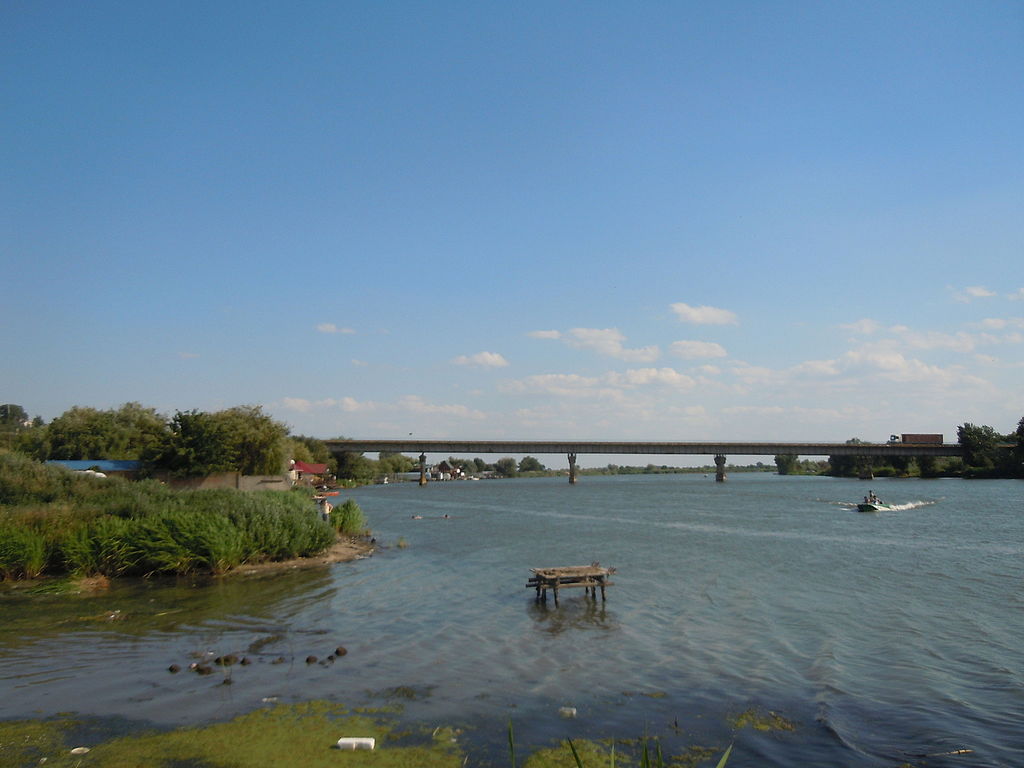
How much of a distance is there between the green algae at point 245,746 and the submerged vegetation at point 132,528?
15.7 m

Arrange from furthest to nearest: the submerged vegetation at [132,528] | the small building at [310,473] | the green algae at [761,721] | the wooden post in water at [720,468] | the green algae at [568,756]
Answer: the wooden post in water at [720,468], the small building at [310,473], the submerged vegetation at [132,528], the green algae at [761,721], the green algae at [568,756]

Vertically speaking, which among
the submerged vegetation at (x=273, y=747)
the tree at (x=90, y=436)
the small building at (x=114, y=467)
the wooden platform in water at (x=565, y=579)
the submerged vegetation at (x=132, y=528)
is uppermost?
the tree at (x=90, y=436)

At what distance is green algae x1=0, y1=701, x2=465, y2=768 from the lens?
10523mm

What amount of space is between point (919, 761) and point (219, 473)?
183 feet

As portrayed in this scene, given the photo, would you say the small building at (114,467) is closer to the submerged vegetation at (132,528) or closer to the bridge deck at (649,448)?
the submerged vegetation at (132,528)

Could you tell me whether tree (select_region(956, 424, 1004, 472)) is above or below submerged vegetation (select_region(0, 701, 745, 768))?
above

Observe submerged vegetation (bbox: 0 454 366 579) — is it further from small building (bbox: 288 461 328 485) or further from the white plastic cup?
small building (bbox: 288 461 328 485)

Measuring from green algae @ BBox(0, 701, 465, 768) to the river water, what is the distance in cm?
71

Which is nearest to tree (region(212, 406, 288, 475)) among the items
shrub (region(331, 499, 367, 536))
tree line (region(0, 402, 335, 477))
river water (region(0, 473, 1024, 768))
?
tree line (region(0, 402, 335, 477))

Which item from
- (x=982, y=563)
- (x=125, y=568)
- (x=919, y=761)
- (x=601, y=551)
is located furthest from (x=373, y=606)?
(x=982, y=563)

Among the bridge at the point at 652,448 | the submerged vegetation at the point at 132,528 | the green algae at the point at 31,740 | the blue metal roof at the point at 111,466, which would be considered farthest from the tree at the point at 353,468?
the green algae at the point at 31,740

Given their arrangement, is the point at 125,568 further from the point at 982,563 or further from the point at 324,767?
the point at 982,563

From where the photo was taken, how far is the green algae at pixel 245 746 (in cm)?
1052

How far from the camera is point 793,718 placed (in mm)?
13188
